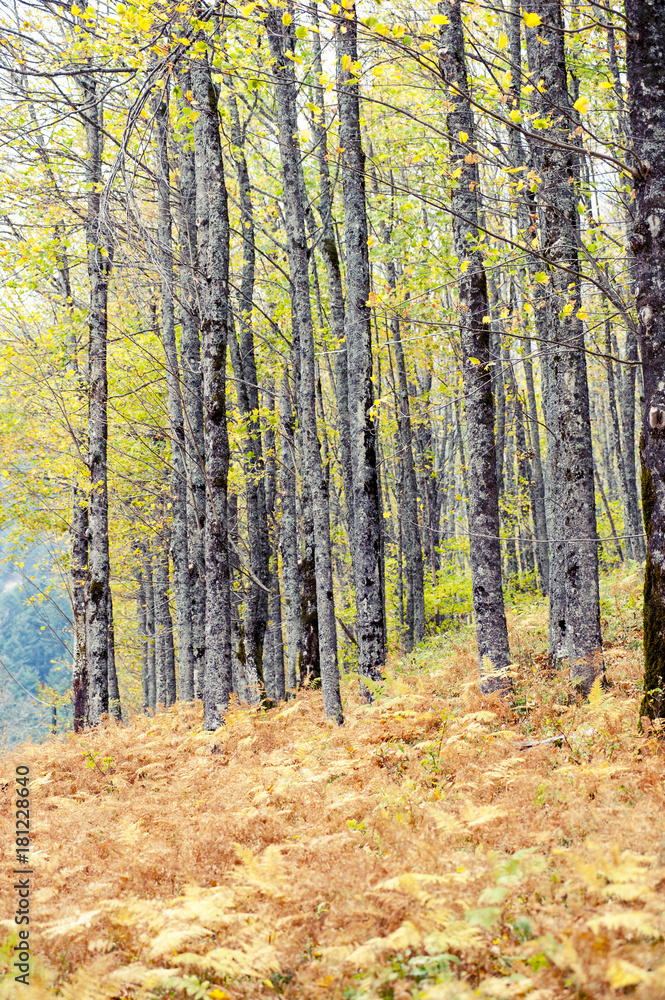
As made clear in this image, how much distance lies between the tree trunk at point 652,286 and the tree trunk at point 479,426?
2489 millimetres

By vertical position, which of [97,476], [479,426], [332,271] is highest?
[332,271]

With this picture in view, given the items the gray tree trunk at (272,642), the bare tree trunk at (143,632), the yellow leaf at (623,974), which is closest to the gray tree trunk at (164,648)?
the bare tree trunk at (143,632)

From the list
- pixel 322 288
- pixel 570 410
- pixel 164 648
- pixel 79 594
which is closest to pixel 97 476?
pixel 79 594

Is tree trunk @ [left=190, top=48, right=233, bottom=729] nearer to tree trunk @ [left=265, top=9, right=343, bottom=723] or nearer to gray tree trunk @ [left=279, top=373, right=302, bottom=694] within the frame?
tree trunk @ [left=265, top=9, right=343, bottom=723]

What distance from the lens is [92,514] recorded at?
43.8 ft

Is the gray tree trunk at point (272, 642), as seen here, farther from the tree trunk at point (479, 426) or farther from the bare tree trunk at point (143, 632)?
the bare tree trunk at point (143, 632)

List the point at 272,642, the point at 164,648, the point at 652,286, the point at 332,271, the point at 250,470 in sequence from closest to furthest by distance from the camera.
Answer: the point at 652,286
the point at 332,271
the point at 250,470
the point at 272,642
the point at 164,648

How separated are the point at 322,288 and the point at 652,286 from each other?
17.6m

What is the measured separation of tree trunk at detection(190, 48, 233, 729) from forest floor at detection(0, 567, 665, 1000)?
1.27 m

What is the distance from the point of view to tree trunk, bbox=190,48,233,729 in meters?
9.17

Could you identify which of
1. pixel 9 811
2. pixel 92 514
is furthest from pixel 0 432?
pixel 9 811

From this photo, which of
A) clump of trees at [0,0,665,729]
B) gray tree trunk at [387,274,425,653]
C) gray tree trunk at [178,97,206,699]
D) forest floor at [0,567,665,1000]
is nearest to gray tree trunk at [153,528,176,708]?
clump of trees at [0,0,665,729]

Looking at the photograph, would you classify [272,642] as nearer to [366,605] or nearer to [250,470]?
[250,470]

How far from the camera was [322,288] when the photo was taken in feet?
72.7
